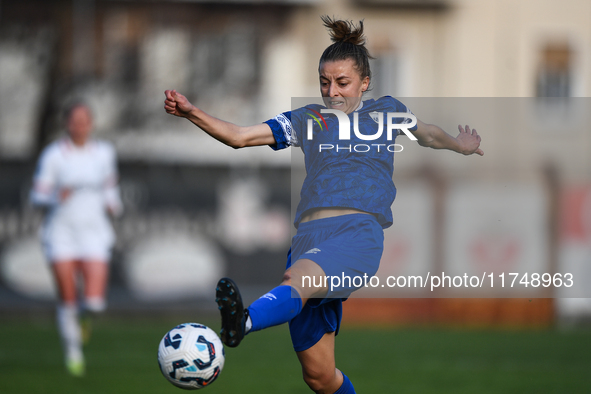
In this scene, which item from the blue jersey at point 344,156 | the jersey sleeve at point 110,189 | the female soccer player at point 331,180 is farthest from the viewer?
the jersey sleeve at point 110,189

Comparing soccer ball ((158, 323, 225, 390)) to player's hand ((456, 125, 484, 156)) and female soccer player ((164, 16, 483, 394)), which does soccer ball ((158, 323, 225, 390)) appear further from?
player's hand ((456, 125, 484, 156))

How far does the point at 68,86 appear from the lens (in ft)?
60.2

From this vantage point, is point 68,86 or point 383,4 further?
point 383,4

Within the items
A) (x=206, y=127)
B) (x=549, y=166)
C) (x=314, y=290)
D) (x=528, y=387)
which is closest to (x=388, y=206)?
(x=314, y=290)

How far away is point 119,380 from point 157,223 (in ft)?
20.5

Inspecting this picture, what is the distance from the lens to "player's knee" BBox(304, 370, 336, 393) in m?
4.20

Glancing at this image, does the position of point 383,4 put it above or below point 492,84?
above

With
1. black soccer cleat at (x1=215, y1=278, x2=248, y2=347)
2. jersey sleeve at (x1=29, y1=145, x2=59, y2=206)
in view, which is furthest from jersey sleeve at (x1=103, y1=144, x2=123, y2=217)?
black soccer cleat at (x1=215, y1=278, x2=248, y2=347)

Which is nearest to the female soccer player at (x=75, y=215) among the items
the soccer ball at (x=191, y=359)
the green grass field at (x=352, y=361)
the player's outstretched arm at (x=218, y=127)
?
the green grass field at (x=352, y=361)

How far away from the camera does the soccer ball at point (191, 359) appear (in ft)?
11.9

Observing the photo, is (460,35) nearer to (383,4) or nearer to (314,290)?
(383,4)

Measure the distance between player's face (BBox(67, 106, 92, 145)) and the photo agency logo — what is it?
4.35 meters

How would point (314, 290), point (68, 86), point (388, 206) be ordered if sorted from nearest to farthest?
point (314, 290) → point (388, 206) → point (68, 86)

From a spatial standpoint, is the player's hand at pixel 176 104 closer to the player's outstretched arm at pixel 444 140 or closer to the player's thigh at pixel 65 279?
the player's outstretched arm at pixel 444 140
